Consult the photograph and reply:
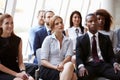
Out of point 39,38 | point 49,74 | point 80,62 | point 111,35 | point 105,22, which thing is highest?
point 105,22

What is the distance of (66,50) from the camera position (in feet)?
13.2

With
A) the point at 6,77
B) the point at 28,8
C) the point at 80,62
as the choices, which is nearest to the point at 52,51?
the point at 80,62

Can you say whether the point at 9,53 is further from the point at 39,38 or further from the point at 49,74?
the point at 39,38

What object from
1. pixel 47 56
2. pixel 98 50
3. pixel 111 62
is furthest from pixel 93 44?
pixel 47 56

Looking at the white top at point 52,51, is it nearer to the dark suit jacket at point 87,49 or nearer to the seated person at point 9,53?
the dark suit jacket at point 87,49

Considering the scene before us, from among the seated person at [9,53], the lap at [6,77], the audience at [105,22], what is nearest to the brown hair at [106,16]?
the audience at [105,22]

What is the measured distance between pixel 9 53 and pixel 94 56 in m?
1.19

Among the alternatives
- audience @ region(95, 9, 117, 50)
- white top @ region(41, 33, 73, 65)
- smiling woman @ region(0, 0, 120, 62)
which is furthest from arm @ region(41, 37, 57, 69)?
smiling woman @ region(0, 0, 120, 62)

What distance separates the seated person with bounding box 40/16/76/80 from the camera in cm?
377

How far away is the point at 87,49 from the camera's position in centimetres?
391

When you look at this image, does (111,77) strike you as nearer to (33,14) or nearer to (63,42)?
(63,42)

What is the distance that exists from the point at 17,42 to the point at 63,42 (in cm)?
73

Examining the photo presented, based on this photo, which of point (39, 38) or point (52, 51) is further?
point (39, 38)

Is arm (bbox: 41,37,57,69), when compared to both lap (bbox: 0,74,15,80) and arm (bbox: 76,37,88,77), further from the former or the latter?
lap (bbox: 0,74,15,80)
